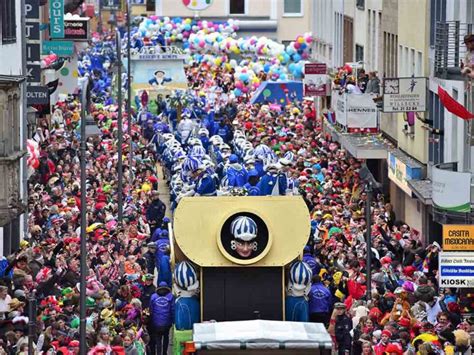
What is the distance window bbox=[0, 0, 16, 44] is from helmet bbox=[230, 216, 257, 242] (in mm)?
12753

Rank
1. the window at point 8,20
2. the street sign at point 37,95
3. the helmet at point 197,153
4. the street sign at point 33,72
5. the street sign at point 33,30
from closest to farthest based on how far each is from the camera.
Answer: the window at point 8,20 < the street sign at point 37,95 < the helmet at point 197,153 < the street sign at point 33,72 < the street sign at point 33,30

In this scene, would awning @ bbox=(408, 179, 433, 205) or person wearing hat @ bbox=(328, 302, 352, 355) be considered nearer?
person wearing hat @ bbox=(328, 302, 352, 355)

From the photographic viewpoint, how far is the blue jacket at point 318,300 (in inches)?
1043

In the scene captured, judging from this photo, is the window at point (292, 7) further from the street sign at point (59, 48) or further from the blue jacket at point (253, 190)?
the blue jacket at point (253, 190)

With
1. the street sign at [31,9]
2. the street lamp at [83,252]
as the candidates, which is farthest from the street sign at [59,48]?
the street lamp at [83,252]

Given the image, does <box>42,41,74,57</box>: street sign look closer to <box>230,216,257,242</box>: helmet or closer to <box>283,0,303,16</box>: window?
<box>230,216,257,242</box>: helmet

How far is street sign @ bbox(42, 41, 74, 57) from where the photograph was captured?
157ft

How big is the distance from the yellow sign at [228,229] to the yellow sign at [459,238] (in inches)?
165

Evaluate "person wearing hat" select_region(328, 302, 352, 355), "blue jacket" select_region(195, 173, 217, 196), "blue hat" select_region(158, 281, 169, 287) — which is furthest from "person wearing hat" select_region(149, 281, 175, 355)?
"blue jacket" select_region(195, 173, 217, 196)

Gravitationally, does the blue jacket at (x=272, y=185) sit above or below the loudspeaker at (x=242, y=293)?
above

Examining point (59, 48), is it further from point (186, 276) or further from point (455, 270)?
point (186, 276)

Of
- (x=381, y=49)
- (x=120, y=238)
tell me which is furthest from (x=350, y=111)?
(x=120, y=238)

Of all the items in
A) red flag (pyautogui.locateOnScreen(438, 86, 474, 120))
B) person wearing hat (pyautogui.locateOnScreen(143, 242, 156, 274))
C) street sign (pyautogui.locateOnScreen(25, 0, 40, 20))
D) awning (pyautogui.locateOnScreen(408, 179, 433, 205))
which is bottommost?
person wearing hat (pyautogui.locateOnScreen(143, 242, 156, 274))

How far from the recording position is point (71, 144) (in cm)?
5431
